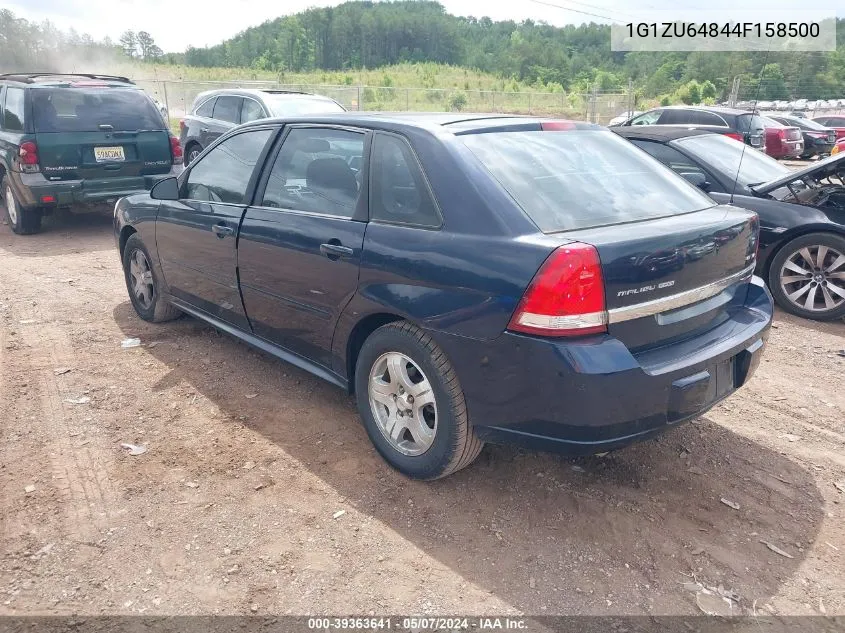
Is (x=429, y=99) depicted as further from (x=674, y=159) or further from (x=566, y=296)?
(x=566, y=296)

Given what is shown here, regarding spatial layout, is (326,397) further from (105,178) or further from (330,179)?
(105,178)

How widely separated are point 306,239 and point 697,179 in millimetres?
4031

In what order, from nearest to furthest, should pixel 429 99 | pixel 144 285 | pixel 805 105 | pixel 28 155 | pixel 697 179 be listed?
pixel 144 285
pixel 697 179
pixel 28 155
pixel 429 99
pixel 805 105

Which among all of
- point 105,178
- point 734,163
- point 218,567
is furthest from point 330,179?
point 105,178

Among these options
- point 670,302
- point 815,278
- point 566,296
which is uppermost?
point 566,296

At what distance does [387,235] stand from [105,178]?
661cm

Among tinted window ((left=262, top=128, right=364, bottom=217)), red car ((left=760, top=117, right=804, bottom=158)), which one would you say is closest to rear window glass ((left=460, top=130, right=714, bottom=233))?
tinted window ((left=262, top=128, right=364, bottom=217))

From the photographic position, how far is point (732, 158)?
6.61 m

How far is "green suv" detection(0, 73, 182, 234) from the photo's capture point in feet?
26.3

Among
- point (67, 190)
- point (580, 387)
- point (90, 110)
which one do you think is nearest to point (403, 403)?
point (580, 387)

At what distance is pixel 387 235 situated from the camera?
3.12 m

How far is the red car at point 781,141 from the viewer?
61.0 ft

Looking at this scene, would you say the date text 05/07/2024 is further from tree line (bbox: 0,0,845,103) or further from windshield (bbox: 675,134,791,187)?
tree line (bbox: 0,0,845,103)

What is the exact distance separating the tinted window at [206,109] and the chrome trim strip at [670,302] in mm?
10670
